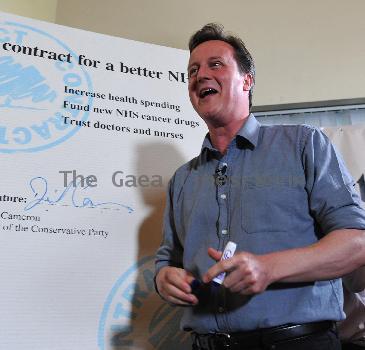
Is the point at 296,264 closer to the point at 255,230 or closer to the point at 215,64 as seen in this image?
the point at 255,230

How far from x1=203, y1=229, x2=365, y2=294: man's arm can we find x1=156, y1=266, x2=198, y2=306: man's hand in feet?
0.38

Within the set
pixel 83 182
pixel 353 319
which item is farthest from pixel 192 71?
pixel 353 319

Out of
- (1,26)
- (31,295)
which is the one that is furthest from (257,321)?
(1,26)

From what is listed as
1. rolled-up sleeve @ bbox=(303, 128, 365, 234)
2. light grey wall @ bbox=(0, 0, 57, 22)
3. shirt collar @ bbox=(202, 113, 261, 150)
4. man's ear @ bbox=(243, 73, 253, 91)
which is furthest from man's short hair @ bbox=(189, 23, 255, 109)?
light grey wall @ bbox=(0, 0, 57, 22)

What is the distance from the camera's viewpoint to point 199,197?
3.31 ft

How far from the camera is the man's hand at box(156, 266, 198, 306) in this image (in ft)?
2.81

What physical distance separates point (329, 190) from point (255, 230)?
0.17 metres

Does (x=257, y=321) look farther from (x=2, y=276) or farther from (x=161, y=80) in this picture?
(x=161, y=80)

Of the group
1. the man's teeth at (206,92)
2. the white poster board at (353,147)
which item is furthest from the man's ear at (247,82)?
the white poster board at (353,147)

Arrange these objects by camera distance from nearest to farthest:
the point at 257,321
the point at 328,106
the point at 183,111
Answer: the point at 257,321 → the point at 183,111 → the point at 328,106

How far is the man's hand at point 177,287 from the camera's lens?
86cm

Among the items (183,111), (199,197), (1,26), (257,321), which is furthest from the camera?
(183,111)

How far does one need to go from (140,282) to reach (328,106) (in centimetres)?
114

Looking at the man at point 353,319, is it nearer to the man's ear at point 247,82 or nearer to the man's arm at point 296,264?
the man's arm at point 296,264
